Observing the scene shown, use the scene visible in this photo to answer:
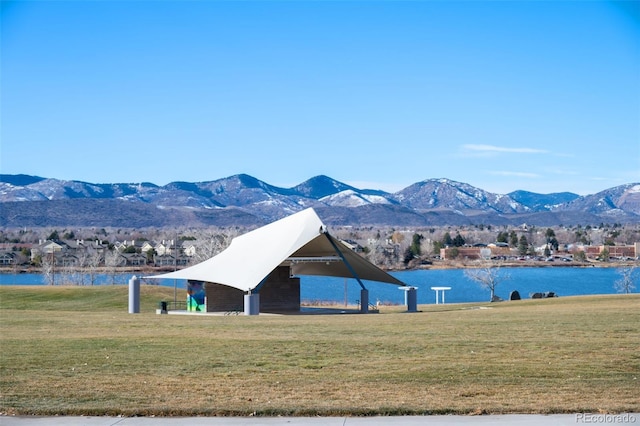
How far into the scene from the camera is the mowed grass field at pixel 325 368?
38.5 feet

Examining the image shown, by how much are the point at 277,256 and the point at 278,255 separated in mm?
81

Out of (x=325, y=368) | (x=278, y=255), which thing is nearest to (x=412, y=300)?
(x=278, y=255)

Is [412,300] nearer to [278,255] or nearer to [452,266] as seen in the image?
[278,255]

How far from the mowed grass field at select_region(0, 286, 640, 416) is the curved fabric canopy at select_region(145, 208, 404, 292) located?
35.9ft

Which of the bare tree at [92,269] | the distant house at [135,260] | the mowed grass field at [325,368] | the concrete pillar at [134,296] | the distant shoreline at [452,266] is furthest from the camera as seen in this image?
the distant house at [135,260]

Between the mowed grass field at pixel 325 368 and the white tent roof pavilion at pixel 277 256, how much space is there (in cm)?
1083

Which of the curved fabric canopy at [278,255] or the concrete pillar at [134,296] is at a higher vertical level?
the curved fabric canopy at [278,255]

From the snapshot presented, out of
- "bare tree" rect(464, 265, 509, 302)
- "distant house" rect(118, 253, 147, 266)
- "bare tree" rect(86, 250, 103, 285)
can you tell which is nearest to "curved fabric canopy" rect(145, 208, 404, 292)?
"bare tree" rect(464, 265, 509, 302)

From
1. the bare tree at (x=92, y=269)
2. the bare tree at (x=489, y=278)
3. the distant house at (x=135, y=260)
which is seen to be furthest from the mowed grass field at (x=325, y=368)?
the distant house at (x=135, y=260)

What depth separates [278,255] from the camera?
34.5 meters

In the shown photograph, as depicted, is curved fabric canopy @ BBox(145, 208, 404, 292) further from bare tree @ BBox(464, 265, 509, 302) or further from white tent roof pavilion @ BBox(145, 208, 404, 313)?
bare tree @ BBox(464, 265, 509, 302)

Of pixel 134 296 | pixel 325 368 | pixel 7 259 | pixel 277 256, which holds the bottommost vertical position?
pixel 325 368

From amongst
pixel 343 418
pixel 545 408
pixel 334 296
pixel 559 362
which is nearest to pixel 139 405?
pixel 343 418

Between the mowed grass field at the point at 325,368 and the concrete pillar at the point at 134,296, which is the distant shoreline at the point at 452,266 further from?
the mowed grass field at the point at 325,368
